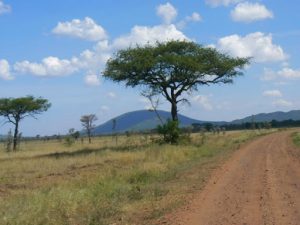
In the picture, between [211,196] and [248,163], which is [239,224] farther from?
[248,163]

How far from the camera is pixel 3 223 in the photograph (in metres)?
11.9

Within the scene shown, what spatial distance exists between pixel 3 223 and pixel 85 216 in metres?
1.88

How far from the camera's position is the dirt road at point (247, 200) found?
433 inches

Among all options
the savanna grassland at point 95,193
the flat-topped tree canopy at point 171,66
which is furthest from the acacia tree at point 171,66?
the savanna grassland at point 95,193

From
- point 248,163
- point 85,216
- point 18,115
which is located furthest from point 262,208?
point 18,115

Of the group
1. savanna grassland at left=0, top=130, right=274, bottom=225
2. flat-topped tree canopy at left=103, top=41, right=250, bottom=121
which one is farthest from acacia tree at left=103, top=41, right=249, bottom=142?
savanna grassland at left=0, top=130, right=274, bottom=225

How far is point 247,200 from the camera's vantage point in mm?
13430

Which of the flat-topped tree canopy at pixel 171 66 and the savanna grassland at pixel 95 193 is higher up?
the flat-topped tree canopy at pixel 171 66

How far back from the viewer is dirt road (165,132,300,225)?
11008 mm

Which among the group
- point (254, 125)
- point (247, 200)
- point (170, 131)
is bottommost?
point (247, 200)

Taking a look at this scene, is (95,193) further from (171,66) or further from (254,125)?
(254,125)

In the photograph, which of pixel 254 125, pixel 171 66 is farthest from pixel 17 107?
pixel 254 125

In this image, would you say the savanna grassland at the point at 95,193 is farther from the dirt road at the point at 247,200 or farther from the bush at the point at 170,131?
the bush at the point at 170,131

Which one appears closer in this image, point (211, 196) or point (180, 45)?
point (211, 196)
